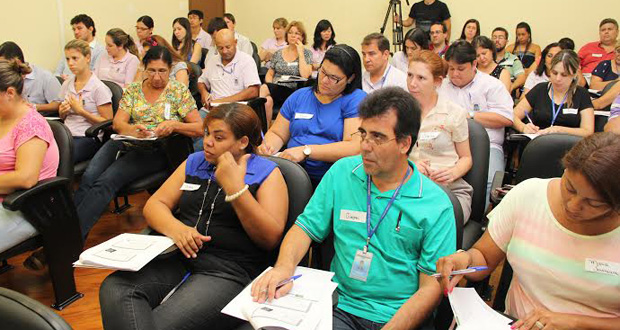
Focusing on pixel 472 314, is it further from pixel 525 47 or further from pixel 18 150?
pixel 525 47

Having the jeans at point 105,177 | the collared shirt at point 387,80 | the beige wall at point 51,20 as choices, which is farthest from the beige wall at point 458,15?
the jeans at point 105,177

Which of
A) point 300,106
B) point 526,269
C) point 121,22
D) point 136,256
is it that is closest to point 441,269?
point 526,269

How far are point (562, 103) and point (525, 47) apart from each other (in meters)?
3.63

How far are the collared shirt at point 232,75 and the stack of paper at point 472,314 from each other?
3.39 m

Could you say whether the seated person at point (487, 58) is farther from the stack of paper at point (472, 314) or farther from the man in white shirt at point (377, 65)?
the stack of paper at point (472, 314)

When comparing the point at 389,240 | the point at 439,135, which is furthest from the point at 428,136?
the point at 389,240

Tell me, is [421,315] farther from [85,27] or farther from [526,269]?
[85,27]

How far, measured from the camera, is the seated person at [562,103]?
10.8 ft

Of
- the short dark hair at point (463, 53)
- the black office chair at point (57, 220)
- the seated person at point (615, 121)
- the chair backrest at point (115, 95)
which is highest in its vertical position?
the short dark hair at point (463, 53)

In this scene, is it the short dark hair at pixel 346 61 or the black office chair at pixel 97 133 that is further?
the black office chair at pixel 97 133

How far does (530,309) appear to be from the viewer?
1.41 metres

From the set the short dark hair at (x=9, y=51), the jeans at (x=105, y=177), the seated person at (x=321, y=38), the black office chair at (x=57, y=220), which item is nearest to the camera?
the black office chair at (x=57, y=220)

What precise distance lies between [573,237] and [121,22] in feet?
21.5

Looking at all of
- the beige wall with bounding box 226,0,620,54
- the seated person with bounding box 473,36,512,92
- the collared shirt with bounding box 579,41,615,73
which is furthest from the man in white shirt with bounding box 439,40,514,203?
the beige wall with bounding box 226,0,620,54
